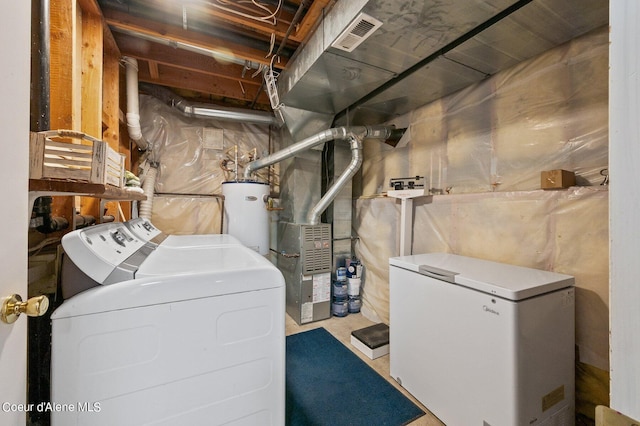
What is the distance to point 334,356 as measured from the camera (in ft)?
6.87

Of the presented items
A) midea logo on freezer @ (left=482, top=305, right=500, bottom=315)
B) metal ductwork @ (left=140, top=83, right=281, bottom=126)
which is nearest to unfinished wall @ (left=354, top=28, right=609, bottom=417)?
midea logo on freezer @ (left=482, top=305, right=500, bottom=315)

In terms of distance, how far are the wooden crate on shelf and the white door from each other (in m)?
0.10

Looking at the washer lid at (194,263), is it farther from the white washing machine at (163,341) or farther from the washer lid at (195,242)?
the washer lid at (195,242)

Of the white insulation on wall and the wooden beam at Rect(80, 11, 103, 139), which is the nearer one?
the white insulation on wall

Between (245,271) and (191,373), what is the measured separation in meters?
0.40

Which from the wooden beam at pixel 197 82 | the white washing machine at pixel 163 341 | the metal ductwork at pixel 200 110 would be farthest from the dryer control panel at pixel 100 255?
the wooden beam at pixel 197 82

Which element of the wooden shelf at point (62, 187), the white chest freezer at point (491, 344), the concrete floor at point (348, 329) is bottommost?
the concrete floor at point (348, 329)

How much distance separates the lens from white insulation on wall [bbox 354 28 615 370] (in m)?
1.38

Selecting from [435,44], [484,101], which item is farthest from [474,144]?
[435,44]

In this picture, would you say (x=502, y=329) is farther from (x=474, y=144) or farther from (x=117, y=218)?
(x=117, y=218)

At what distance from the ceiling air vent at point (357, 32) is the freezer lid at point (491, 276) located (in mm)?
1435

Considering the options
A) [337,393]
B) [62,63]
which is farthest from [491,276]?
[62,63]

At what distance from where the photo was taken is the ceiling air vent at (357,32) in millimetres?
1342

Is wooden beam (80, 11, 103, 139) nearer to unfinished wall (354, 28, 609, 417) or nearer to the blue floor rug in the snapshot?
the blue floor rug
